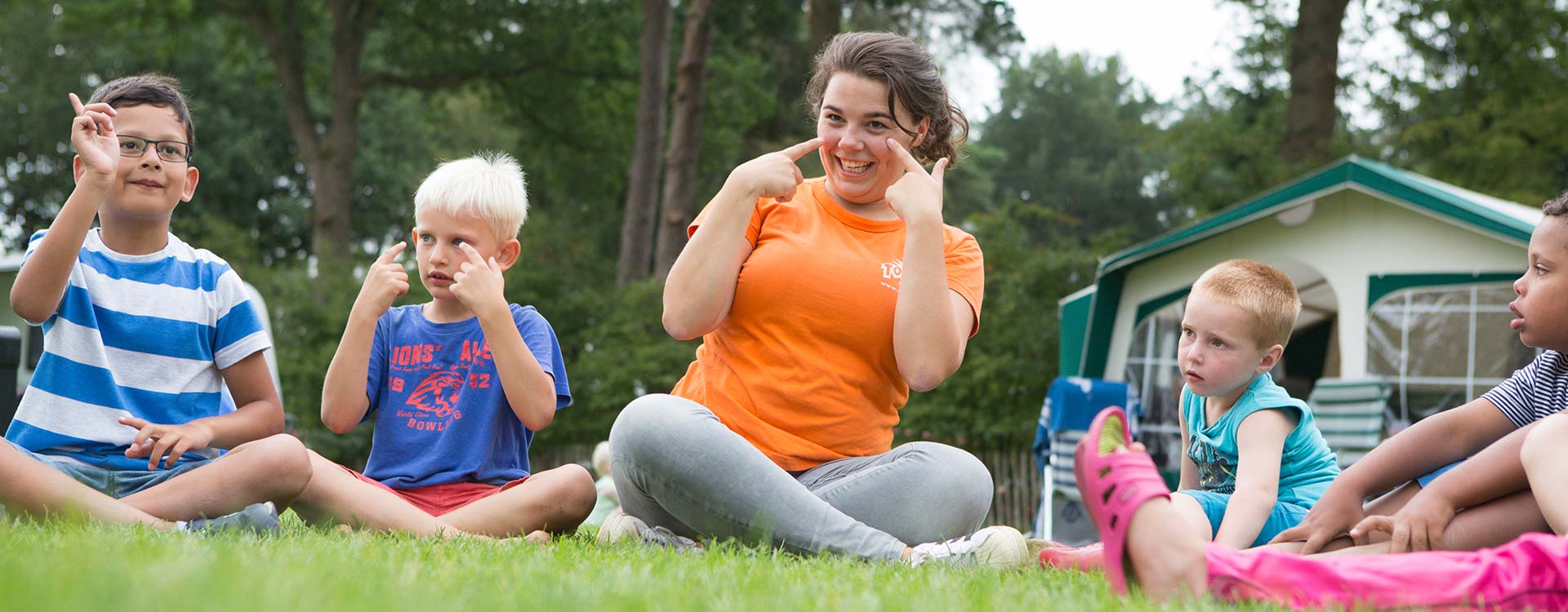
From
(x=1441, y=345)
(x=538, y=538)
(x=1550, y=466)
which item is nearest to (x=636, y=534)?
(x=538, y=538)

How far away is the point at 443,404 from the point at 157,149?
93 cm

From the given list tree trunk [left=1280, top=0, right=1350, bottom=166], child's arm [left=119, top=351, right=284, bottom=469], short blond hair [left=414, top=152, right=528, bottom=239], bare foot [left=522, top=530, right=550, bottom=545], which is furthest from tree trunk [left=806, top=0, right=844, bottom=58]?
bare foot [left=522, top=530, right=550, bottom=545]

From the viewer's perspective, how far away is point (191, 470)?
2844 millimetres

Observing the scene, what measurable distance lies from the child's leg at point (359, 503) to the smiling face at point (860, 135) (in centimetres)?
128

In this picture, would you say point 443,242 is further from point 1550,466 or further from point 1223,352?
point 1550,466

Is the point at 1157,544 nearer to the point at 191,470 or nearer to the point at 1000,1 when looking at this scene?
the point at 191,470

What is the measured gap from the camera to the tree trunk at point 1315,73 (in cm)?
1248

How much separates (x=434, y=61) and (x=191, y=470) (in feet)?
49.8

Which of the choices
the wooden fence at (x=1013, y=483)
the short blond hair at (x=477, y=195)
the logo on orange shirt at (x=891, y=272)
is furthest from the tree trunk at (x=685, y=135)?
the logo on orange shirt at (x=891, y=272)

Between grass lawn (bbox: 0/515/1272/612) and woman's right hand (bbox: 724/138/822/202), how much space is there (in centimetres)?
82

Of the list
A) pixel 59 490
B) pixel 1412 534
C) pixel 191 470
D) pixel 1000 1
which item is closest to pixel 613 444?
pixel 191 470

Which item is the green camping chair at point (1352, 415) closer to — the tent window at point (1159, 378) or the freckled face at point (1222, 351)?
the tent window at point (1159, 378)

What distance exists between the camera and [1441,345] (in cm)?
850

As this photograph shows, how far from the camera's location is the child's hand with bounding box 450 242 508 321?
3076mm
